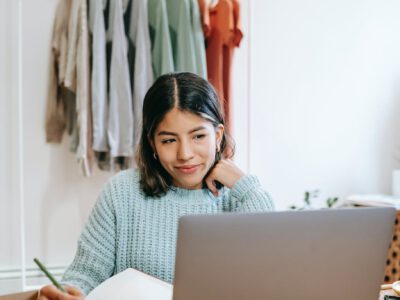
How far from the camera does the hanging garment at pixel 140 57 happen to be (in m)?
1.63

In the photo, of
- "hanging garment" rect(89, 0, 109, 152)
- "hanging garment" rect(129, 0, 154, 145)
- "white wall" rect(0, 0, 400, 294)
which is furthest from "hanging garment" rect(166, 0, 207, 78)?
"white wall" rect(0, 0, 400, 294)

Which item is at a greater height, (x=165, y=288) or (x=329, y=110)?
(x=329, y=110)

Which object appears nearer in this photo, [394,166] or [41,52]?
[41,52]

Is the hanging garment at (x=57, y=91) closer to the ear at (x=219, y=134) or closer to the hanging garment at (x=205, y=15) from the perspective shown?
the hanging garment at (x=205, y=15)

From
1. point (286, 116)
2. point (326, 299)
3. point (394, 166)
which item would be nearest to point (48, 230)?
point (286, 116)

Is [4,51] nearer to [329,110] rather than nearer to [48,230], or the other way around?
[48,230]

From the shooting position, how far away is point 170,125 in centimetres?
85

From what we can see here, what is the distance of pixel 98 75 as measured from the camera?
5.20 ft

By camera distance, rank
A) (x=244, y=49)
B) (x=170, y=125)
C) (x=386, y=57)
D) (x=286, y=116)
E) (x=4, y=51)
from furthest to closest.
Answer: (x=386, y=57), (x=286, y=116), (x=244, y=49), (x=4, y=51), (x=170, y=125)

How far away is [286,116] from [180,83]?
1.46m

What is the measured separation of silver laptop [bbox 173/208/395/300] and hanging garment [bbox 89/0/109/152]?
3.97 ft

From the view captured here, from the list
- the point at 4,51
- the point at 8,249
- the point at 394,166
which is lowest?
the point at 8,249

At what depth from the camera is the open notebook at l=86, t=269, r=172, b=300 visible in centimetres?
58

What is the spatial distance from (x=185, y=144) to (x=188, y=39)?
93 cm
